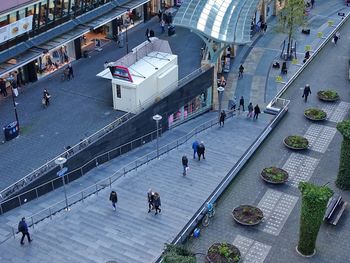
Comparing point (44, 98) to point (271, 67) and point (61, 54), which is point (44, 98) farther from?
point (271, 67)

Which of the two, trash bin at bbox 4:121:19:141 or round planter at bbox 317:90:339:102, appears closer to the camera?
trash bin at bbox 4:121:19:141

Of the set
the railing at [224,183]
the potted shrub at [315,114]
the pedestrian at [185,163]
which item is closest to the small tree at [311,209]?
the railing at [224,183]

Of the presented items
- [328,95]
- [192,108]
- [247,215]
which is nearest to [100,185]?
[247,215]

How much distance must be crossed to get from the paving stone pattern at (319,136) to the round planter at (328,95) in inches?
169

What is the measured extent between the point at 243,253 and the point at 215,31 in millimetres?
22687

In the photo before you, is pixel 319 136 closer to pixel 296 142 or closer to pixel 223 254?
pixel 296 142

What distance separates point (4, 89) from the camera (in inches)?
1709

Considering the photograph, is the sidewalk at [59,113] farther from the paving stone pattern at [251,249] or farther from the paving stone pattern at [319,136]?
the paving stone pattern at [251,249]

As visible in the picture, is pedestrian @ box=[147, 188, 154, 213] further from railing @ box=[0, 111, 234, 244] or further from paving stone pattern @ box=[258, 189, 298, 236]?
paving stone pattern @ box=[258, 189, 298, 236]

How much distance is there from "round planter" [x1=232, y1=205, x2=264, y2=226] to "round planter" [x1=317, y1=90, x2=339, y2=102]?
1651 cm

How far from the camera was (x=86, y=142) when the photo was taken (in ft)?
122

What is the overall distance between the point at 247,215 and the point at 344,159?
632 cm

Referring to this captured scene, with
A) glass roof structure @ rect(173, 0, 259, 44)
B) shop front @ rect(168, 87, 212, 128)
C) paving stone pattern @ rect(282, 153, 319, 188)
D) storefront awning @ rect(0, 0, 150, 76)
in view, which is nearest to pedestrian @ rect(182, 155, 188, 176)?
paving stone pattern @ rect(282, 153, 319, 188)

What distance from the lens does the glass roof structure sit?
46.4m
